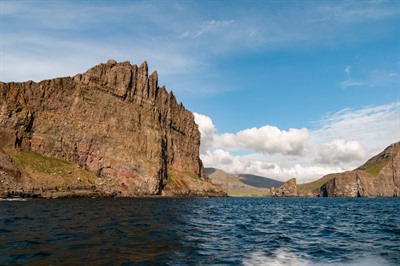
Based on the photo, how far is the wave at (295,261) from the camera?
1886 centimetres

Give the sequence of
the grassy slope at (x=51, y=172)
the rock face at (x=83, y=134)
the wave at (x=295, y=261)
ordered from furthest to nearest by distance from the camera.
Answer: the rock face at (x=83, y=134) → the grassy slope at (x=51, y=172) → the wave at (x=295, y=261)

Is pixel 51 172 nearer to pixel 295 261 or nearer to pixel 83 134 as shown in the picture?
pixel 83 134

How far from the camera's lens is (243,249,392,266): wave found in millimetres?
18859

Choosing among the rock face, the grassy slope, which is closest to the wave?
the rock face

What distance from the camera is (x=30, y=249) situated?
67.1 ft

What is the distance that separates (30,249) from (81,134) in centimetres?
15341

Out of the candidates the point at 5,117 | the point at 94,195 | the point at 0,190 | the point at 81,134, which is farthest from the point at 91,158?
the point at 0,190

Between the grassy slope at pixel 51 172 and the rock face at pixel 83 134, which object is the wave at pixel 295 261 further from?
the grassy slope at pixel 51 172

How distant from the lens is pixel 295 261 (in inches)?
781

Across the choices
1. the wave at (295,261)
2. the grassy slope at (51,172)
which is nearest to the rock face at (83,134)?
the grassy slope at (51,172)

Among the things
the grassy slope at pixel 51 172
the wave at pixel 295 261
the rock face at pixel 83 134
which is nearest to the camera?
the wave at pixel 295 261

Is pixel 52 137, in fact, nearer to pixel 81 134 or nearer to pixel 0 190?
pixel 81 134

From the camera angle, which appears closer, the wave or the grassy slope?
the wave

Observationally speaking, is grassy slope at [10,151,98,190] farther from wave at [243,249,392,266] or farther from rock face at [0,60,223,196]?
wave at [243,249,392,266]
